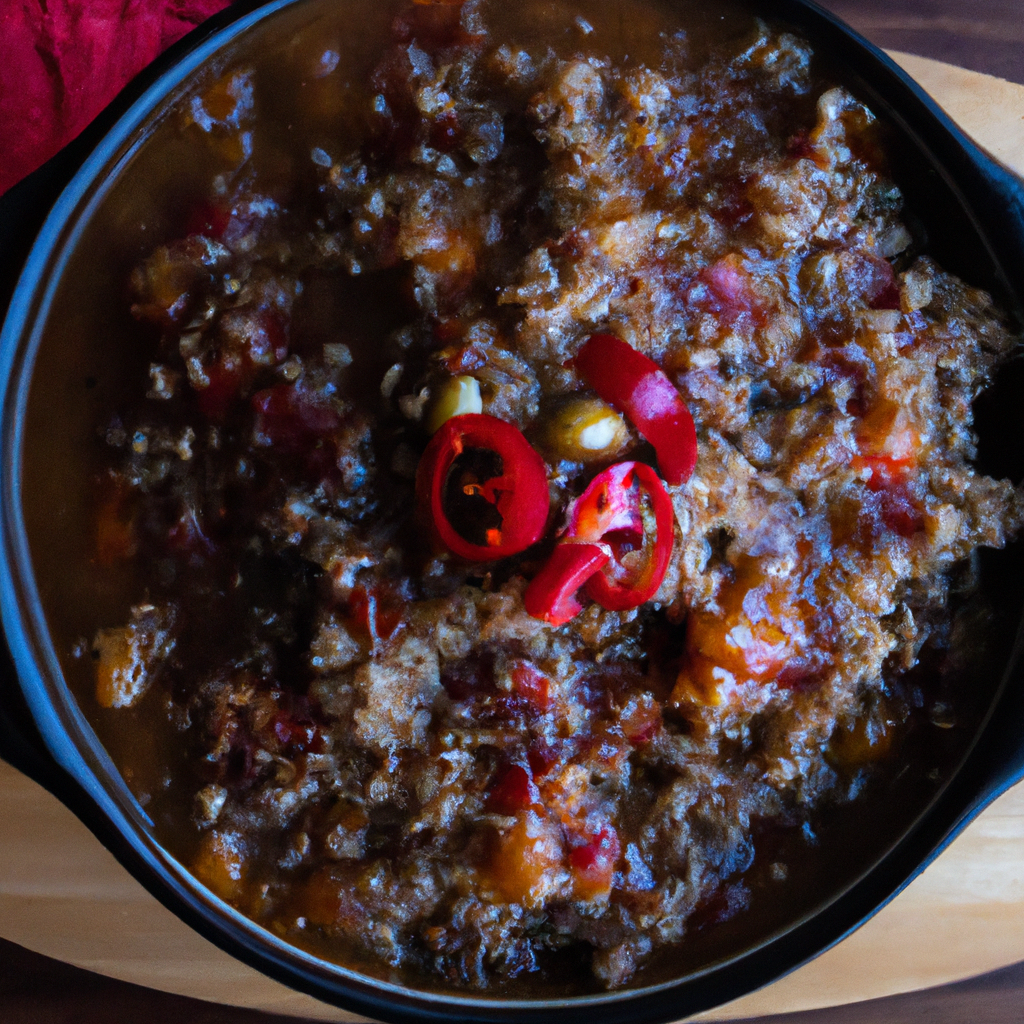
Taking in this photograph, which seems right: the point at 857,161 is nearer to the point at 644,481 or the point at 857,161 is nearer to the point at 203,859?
the point at 644,481

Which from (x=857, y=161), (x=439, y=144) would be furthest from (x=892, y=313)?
(x=439, y=144)

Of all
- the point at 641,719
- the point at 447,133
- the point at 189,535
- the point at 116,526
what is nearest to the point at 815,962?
the point at 641,719

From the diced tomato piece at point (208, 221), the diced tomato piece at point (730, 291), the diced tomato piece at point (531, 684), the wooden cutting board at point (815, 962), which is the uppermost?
the diced tomato piece at point (208, 221)

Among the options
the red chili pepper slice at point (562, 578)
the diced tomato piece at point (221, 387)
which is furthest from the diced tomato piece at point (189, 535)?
the red chili pepper slice at point (562, 578)

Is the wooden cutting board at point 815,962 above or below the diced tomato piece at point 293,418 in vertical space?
below

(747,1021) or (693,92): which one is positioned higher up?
(693,92)

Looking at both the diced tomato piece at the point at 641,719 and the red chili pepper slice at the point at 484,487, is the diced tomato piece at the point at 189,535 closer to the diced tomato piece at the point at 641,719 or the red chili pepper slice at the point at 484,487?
the red chili pepper slice at the point at 484,487

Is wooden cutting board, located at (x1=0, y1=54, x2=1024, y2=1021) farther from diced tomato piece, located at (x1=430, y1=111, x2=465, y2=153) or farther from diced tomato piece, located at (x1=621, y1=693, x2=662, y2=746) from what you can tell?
diced tomato piece, located at (x1=430, y1=111, x2=465, y2=153)
